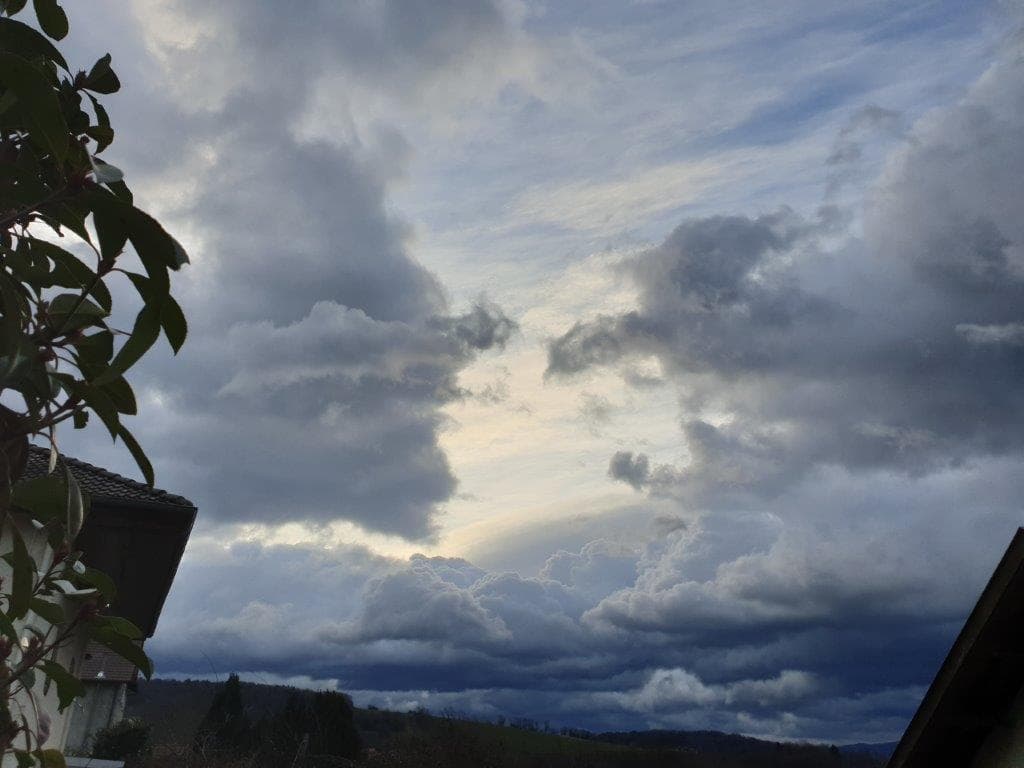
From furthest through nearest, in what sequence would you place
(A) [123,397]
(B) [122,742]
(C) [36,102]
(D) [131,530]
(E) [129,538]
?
(B) [122,742] < (E) [129,538] < (D) [131,530] < (A) [123,397] < (C) [36,102]

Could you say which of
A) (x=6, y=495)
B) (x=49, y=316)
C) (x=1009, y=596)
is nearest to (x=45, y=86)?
(x=49, y=316)

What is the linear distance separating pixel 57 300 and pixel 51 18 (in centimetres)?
80

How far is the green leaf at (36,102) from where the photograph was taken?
197cm

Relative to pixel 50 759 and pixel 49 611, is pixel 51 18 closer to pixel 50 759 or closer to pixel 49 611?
pixel 49 611

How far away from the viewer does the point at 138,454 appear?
2.51 meters

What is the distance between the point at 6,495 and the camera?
7.54 feet

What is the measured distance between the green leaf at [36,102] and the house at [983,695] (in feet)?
22.0

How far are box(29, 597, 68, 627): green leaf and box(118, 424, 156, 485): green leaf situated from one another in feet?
2.43

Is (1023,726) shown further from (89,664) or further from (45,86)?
(89,664)

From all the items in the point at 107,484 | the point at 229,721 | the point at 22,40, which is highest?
the point at 229,721

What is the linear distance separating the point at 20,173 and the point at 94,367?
0.58 m

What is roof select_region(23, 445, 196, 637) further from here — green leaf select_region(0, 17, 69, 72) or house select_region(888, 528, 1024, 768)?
house select_region(888, 528, 1024, 768)

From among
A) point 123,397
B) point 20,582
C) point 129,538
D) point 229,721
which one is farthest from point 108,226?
point 229,721

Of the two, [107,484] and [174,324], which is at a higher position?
[107,484]
